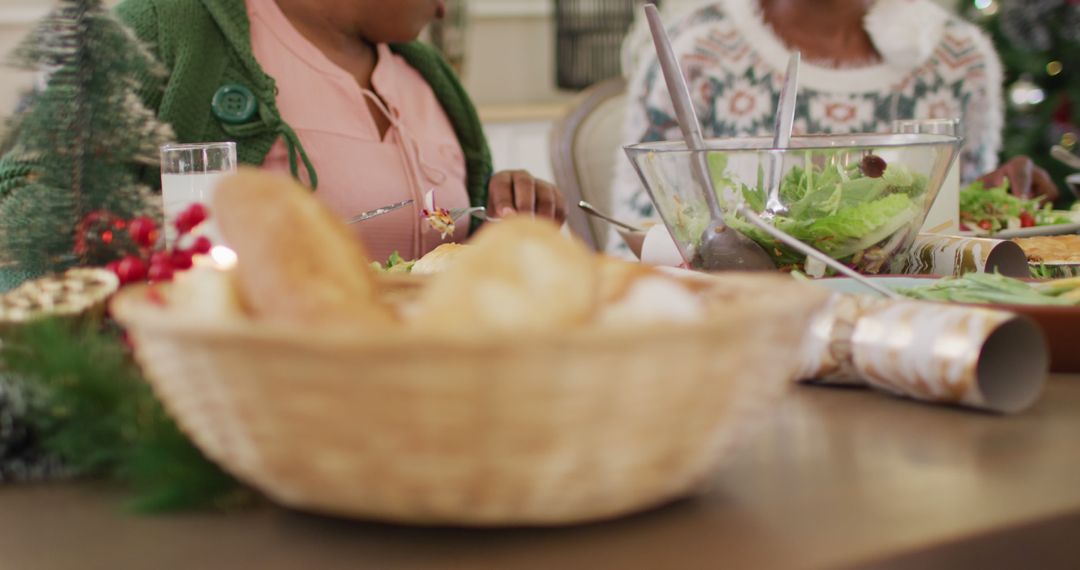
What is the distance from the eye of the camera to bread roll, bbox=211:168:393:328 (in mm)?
417

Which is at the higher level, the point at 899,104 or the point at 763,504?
the point at 899,104

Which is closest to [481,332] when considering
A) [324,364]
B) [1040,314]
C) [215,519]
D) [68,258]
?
[324,364]

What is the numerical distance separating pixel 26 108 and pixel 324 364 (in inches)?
23.7

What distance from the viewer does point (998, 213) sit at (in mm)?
1449

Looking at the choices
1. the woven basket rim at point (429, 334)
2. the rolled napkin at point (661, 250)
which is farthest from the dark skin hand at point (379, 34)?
the woven basket rim at point (429, 334)

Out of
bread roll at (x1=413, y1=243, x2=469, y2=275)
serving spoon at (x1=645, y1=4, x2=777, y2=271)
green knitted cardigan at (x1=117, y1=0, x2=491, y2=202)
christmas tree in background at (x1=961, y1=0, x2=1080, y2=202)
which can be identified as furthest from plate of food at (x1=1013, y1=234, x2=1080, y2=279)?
christmas tree in background at (x1=961, y1=0, x2=1080, y2=202)

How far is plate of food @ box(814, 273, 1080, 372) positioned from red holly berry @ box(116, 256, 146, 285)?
44 cm

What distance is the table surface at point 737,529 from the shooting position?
1.36ft

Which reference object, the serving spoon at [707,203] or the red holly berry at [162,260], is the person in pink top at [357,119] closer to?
the serving spoon at [707,203]

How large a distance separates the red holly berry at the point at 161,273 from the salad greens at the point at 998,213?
993 mm

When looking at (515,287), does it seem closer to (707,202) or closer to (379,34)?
(707,202)

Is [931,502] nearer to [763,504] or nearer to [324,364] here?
[763,504]

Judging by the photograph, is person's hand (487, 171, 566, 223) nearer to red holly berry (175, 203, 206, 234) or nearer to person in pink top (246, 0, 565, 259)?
person in pink top (246, 0, 565, 259)

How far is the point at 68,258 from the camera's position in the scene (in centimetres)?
85
